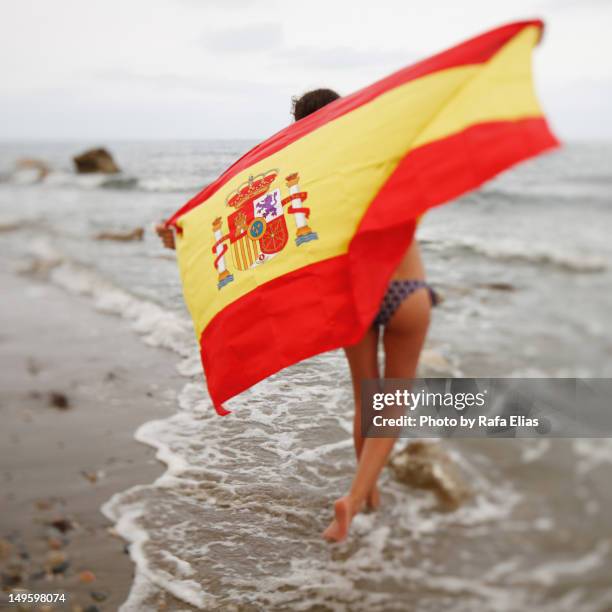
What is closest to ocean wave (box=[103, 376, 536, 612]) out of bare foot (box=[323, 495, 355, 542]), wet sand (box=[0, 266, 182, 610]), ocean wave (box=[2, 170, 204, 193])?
wet sand (box=[0, 266, 182, 610])

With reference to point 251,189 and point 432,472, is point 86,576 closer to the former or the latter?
point 432,472

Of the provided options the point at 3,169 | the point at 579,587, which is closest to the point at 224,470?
the point at 579,587

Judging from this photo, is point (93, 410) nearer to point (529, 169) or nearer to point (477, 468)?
point (477, 468)

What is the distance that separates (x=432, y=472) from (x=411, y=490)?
0.14 meters

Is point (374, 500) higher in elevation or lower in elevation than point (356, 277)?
lower

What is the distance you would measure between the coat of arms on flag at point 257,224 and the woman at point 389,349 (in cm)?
39

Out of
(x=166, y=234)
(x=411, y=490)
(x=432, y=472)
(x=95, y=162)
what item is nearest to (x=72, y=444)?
(x=166, y=234)

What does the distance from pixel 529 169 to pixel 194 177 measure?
167 inches

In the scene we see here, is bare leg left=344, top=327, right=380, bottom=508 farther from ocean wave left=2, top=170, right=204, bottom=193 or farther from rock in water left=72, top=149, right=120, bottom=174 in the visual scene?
rock in water left=72, top=149, right=120, bottom=174

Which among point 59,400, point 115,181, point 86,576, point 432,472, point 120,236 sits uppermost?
point 115,181

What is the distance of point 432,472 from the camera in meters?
3.14

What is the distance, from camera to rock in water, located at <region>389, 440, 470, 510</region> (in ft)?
9.85

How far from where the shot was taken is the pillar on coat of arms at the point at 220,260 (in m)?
2.78

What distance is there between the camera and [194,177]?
4.46 metres
